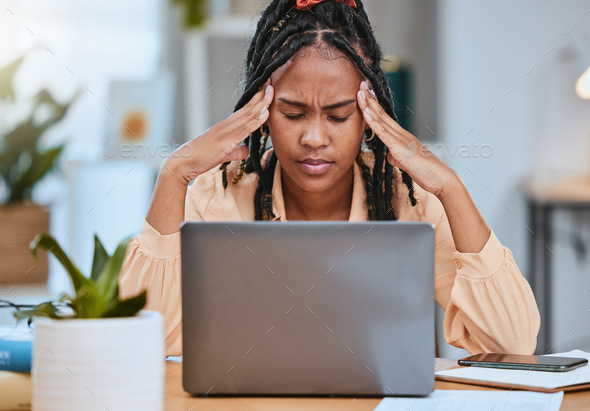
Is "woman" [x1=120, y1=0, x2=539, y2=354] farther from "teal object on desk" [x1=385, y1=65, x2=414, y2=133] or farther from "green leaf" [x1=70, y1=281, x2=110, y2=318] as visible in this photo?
"teal object on desk" [x1=385, y1=65, x2=414, y2=133]

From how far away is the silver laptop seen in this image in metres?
0.89

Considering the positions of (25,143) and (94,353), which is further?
(25,143)

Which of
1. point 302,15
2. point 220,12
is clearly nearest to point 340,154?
point 302,15

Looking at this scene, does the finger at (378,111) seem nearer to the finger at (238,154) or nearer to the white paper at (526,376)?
the finger at (238,154)

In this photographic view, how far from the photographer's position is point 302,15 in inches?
58.6

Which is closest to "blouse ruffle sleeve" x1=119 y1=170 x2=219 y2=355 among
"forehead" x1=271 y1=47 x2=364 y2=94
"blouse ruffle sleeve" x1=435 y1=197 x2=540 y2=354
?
"forehead" x1=271 y1=47 x2=364 y2=94

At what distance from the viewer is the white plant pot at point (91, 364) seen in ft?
2.37

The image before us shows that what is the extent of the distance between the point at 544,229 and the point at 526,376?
2.03 meters

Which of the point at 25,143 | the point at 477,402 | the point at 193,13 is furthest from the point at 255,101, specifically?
the point at 25,143

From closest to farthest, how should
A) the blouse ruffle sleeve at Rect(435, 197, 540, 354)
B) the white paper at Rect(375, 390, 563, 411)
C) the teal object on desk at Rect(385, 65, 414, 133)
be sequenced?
the white paper at Rect(375, 390, 563, 411)
the blouse ruffle sleeve at Rect(435, 197, 540, 354)
the teal object on desk at Rect(385, 65, 414, 133)

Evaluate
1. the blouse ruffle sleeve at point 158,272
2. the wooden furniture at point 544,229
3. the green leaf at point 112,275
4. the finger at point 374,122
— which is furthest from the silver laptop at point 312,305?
the wooden furniture at point 544,229

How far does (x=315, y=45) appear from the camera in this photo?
1.44 m

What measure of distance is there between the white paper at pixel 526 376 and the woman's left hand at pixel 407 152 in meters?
0.39

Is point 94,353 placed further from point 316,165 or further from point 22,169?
point 22,169
